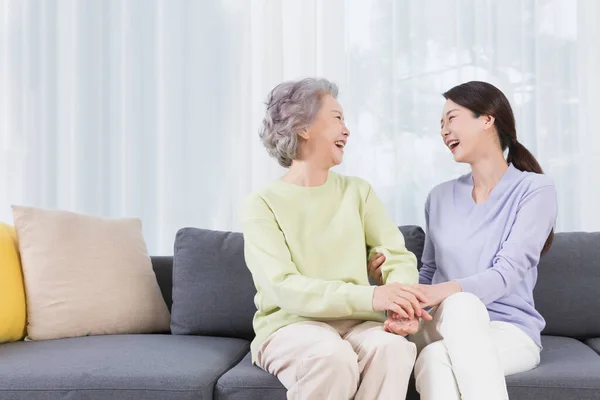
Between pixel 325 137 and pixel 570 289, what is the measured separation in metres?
0.96

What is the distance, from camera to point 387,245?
2035 mm

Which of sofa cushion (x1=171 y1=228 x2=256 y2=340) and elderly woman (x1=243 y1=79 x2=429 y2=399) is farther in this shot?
sofa cushion (x1=171 y1=228 x2=256 y2=340)

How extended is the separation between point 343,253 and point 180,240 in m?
0.75

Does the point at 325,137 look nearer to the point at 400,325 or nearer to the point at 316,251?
the point at 316,251

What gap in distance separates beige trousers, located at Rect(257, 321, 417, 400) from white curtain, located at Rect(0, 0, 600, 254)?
1.31 metres

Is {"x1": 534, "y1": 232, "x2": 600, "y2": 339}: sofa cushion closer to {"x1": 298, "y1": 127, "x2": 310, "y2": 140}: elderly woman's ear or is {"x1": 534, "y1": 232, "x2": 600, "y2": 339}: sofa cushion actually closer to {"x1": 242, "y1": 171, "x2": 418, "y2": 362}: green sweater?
{"x1": 242, "y1": 171, "x2": 418, "y2": 362}: green sweater

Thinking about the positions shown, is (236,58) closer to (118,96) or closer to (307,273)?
(118,96)

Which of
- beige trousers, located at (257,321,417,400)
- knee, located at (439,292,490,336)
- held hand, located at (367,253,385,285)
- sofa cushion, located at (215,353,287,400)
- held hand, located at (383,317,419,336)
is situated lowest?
sofa cushion, located at (215,353,287,400)

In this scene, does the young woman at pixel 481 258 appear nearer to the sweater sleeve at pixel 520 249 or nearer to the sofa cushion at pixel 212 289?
the sweater sleeve at pixel 520 249

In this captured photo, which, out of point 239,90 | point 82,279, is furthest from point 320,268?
point 239,90

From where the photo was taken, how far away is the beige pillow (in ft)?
7.73

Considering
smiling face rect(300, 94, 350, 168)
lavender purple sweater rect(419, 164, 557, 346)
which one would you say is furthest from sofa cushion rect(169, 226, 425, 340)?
smiling face rect(300, 94, 350, 168)

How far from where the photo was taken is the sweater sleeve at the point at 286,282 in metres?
1.78

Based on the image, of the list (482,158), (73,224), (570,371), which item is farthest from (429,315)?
(73,224)
